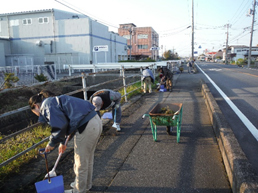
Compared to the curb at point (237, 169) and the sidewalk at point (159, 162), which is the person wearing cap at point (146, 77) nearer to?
the sidewalk at point (159, 162)

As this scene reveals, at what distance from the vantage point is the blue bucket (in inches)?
109

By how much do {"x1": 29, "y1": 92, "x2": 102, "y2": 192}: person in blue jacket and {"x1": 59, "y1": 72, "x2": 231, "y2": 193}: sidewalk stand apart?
46 cm

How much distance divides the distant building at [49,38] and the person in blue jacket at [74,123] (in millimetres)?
27537

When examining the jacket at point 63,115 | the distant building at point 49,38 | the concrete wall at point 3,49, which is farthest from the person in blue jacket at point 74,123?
the concrete wall at point 3,49

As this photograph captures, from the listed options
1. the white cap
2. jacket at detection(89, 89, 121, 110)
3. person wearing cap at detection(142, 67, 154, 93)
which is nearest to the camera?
the white cap

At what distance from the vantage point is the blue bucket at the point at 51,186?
276 centimetres

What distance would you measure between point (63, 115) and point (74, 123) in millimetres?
168

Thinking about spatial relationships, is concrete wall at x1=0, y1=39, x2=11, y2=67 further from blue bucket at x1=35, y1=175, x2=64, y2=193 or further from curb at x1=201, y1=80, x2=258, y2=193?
curb at x1=201, y1=80, x2=258, y2=193

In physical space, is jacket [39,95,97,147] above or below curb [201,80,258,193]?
above

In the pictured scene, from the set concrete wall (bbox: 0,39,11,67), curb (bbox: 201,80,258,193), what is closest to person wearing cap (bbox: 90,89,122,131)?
curb (bbox: 201,80,258,193)

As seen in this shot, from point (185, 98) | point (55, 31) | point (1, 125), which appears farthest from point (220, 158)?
point (55, 31)

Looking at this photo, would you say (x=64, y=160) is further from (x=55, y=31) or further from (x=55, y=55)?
(x=55, y=31)

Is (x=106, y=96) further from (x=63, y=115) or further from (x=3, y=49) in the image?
(x=3, y=49)

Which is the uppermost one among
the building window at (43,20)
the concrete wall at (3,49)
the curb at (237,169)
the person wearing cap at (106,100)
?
the building window at (43,20)
